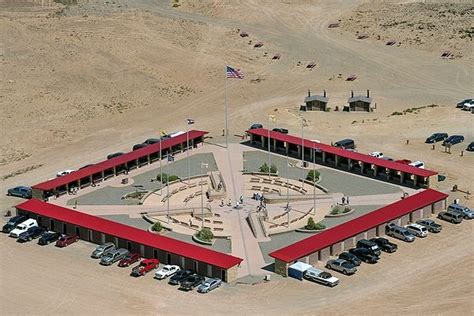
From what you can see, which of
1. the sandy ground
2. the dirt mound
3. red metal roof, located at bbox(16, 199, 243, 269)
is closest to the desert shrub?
red metal roof, located at bbox(16, 199, 243, 269)

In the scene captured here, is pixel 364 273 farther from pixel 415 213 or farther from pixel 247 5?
pixel 247 5

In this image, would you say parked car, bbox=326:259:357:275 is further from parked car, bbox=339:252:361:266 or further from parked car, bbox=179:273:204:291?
parked car, bbox=179:273:204:291

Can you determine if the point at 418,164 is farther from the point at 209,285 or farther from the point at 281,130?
the point at 209,285

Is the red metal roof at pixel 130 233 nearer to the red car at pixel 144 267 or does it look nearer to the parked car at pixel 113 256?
the parked car at pixel 113 256

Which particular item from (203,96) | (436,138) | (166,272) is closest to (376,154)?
(436,138)

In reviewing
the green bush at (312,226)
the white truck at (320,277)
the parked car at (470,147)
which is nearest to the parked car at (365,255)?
the white truck at (320,277)

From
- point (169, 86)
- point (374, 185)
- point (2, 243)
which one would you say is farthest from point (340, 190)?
point (169, 86)

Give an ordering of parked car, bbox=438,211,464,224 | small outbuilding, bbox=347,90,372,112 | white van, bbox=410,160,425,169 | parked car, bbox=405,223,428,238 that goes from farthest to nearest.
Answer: small outbuilding, bbox=347,90,372,112 → white van, bbox=410,160,425,169 → parked car, bbox=438,211,464,224 → parked car, bbox=405,223,428,238
